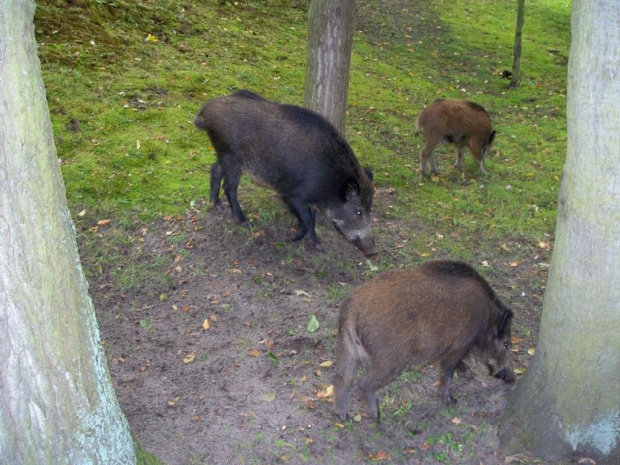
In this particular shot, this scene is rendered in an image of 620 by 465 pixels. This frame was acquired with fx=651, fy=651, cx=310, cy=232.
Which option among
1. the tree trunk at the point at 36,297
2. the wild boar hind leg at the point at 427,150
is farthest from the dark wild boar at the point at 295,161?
the tree trunk at the point at 36,297

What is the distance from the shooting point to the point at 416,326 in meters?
4.17

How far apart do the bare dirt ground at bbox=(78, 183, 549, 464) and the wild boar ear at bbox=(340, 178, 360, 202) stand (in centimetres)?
59

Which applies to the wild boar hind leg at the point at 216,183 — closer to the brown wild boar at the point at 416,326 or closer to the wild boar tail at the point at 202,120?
the wild boar tail at the point at 202,120

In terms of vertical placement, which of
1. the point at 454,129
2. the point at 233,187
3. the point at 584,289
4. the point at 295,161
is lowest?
the point at 233,187

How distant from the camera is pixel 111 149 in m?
7.92

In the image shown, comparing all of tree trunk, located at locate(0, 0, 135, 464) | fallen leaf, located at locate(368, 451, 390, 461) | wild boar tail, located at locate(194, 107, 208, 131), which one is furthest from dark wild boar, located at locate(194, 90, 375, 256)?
tree trunk, located at locate(0, 0, 135, 464)

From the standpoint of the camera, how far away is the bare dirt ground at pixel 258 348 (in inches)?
163

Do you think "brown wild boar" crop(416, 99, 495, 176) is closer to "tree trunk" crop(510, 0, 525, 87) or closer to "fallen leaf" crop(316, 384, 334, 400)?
"tree trunk" crop(510, 0, 525, 87)

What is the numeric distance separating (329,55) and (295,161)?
1355 millimetres

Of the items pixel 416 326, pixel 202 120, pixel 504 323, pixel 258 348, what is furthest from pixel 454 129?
pixel 416 326

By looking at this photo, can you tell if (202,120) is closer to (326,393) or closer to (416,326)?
(326,393)

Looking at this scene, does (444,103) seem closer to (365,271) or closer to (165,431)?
(365,271)

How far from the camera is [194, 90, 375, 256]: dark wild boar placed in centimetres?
635

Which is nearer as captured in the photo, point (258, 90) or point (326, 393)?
point (326, 393)
